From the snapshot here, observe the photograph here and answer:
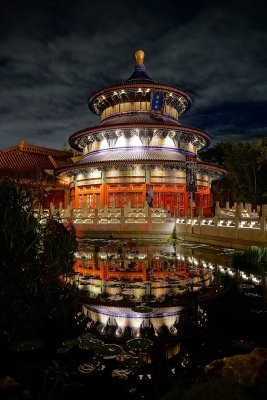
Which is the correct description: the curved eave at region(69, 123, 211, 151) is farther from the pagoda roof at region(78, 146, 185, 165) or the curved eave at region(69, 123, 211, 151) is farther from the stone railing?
the stone railing

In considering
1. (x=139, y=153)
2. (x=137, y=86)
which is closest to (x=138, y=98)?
(x=137, y=86)

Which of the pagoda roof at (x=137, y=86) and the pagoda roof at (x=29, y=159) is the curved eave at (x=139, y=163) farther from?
the pagoda roof at (x=137, y=86)

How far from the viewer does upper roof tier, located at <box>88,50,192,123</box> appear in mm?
31734

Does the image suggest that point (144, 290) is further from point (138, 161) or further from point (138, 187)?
point (138, 187)

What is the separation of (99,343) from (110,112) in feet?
101

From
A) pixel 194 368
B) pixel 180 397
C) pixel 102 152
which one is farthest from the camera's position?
pixel 102 152

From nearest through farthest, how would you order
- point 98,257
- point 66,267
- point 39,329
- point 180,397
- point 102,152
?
point 180,397, point 39,329, point 66,267, point 98,257, point 102,152

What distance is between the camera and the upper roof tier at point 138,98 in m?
31.7

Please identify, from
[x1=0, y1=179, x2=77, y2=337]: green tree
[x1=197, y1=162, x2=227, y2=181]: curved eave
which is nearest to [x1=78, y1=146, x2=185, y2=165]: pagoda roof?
[x1=197, y1=162, x2=227, y2=181]: curved eave

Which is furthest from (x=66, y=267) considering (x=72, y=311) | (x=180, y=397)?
(x=180, y=397)

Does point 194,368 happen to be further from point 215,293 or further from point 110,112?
point 110,112

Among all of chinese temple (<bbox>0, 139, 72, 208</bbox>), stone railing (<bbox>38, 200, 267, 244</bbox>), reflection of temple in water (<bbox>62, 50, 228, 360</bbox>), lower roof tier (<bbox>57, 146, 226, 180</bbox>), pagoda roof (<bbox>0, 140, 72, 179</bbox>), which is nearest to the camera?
reflection of temple in water (<bbox>62, 50, 228, 360</bbox>)

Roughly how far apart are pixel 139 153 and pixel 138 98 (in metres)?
6.37

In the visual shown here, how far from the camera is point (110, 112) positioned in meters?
34.3
